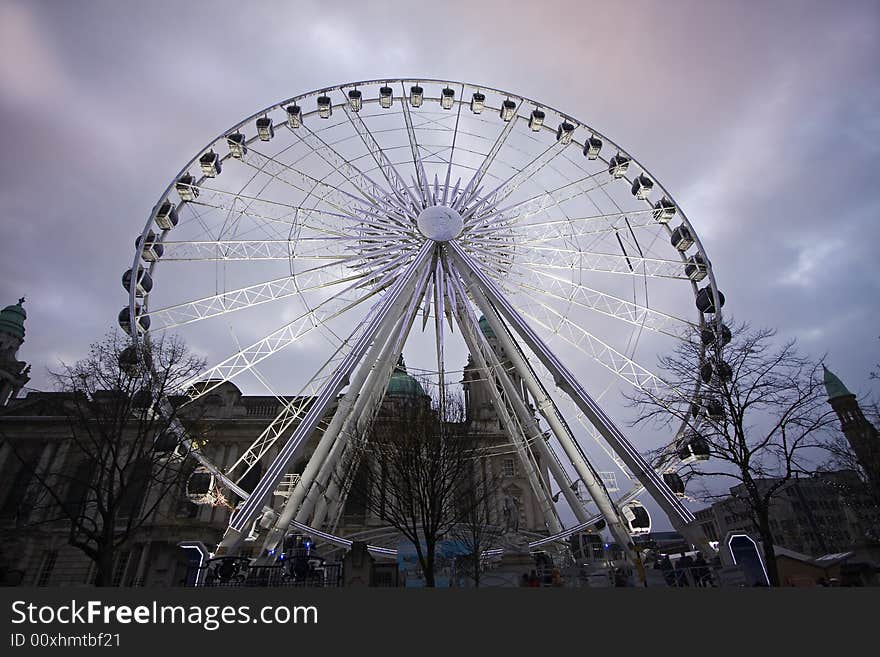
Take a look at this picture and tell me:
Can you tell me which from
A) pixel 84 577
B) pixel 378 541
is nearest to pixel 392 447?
pixel 378 541

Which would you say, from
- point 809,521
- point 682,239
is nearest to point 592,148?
point 682,239

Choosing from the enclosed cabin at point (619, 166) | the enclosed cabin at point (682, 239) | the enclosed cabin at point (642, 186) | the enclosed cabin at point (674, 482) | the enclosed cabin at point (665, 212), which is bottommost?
the enclosed cabin at point (674, 482)

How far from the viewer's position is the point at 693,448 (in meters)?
19.8

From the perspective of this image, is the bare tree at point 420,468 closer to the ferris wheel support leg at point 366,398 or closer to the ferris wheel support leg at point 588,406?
the ferris wheel support leg at point 366,398

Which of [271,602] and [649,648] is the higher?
[271,602]

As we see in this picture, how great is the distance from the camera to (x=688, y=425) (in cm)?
2170

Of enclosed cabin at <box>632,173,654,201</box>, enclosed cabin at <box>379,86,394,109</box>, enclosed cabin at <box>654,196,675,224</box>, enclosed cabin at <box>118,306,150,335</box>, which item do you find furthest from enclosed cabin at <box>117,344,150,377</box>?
enclosed cabin at <box>654,196,675,224</box>

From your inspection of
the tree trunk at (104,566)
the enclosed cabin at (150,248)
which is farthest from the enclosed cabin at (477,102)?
the tree trunk at (104,566)

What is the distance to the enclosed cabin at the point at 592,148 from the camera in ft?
84.9

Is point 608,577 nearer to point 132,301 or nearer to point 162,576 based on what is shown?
point 132,301

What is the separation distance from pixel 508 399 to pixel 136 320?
17339 millimetres

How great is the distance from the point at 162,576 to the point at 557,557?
80.4ft

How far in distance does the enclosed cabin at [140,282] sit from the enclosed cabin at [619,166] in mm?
23409

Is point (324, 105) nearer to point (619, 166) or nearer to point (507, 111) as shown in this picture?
point (507, 111)
